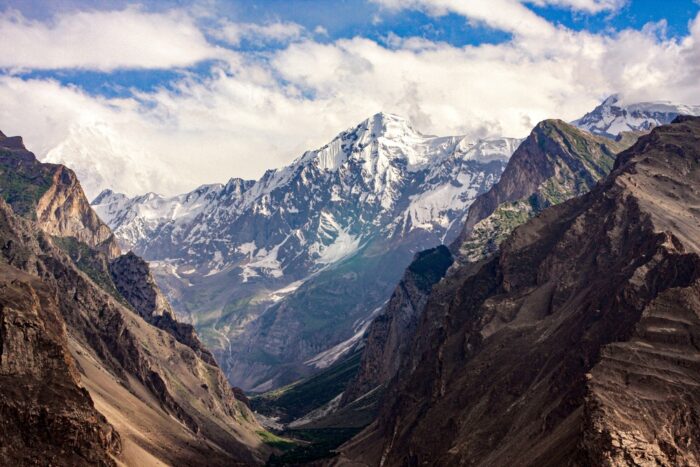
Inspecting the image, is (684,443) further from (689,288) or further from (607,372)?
(689,288)

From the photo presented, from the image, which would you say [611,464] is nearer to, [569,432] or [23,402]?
[569,432]

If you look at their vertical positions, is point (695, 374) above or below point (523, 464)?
above

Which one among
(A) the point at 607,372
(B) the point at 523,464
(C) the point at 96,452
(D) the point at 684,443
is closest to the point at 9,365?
(C) the point at 96,452

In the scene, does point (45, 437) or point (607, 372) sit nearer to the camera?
point (607, 372)

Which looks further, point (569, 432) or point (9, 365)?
point (9, 365)

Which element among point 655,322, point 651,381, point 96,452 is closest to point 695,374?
point 651,381

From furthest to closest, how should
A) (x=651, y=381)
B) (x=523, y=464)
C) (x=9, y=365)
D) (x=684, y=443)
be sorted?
(x=9, y=365) < (x=523, y=464) < (x=651, y=381) < (x=684, y=443)

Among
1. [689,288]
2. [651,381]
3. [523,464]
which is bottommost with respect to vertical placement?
[523,464]

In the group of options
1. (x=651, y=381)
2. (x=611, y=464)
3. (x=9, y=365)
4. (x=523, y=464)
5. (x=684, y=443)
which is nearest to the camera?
(x=611, y=464)

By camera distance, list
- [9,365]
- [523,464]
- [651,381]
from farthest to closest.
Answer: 1. [9,365]
2. [523,464]
3. [651,381]
